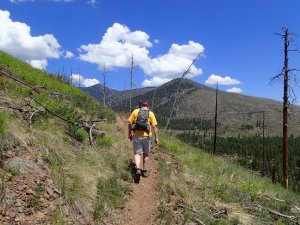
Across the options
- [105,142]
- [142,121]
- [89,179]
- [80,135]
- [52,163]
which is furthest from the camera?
[105,142]

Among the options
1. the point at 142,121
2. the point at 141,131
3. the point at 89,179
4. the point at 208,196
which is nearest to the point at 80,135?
the point at 141,131

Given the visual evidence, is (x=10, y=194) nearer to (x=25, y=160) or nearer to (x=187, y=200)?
(x=25, y=160)

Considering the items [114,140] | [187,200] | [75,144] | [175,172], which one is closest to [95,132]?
[114,140]

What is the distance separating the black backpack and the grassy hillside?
1.07m

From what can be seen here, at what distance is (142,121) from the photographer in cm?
1144

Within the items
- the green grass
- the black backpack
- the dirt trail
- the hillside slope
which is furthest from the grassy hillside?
the green grass

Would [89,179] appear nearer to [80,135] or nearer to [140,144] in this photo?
[140,144]

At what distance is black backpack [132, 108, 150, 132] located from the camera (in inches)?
450

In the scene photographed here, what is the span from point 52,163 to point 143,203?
254cm

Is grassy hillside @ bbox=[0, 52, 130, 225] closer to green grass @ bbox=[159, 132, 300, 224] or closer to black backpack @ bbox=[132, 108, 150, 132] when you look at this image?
black backpack @ bbox=[132, 108, 150, 132]

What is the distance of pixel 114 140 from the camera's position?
44.2 ft

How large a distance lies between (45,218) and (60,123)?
5.07 meters

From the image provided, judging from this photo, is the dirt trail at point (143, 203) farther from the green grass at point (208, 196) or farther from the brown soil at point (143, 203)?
the green grass at point (208, 196)

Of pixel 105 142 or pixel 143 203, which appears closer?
pixel 143 203
